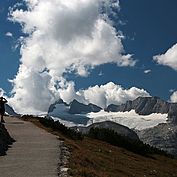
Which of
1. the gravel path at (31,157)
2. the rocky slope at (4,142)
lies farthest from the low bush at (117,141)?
the rocky slope at (4,142)

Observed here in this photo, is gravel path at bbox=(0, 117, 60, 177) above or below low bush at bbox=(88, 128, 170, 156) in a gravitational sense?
below

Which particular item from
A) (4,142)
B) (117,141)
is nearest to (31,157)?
(4,142)

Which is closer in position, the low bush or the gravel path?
the gravel path

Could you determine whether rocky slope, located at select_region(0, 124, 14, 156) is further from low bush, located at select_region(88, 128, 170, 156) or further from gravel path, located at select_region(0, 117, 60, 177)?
low bush, located at select_region(88, 128, 170, 156)

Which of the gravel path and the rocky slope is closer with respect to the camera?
the gravel path

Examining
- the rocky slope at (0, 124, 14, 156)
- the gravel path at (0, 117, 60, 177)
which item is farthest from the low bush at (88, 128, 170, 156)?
the rocky slope at (0, 124, 14, 156)

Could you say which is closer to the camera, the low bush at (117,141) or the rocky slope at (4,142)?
the rocky slope at (4,142)

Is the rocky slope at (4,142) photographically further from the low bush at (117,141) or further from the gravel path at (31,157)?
the low bush at (117,141)

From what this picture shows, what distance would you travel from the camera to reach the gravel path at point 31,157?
19795 mm

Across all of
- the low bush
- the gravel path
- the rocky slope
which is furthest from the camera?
the low bush

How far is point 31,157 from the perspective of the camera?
24406 mm

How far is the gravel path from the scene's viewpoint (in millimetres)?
19795

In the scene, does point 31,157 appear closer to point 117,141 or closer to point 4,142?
point 4,142

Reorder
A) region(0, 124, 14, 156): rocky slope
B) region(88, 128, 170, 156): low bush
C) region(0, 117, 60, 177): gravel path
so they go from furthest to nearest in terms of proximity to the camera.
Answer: region(88, 128, 170, 156): low bush
region(0, 124, 14, 156): rocky slope
region(0, 117, 60, 177): gravel path
